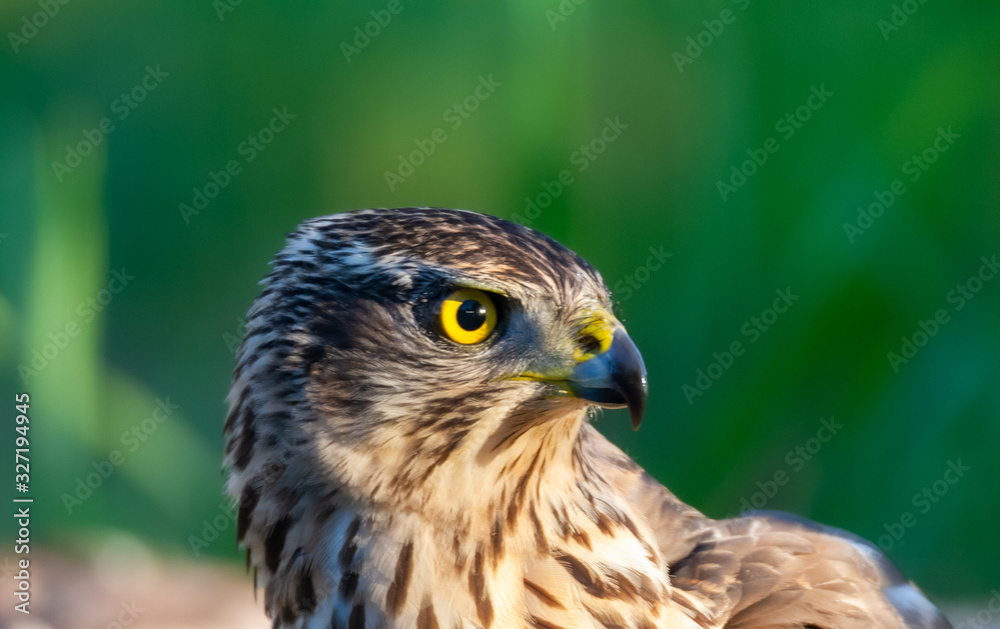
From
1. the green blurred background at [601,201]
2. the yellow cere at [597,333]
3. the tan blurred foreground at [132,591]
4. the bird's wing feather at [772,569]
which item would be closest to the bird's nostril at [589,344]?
the yellow cere at [597,333]

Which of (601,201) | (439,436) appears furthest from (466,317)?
(601,201)

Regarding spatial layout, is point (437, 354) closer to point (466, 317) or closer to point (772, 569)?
point (466, 317)

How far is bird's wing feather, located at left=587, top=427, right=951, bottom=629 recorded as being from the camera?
178 centimetres

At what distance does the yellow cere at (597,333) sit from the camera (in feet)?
4.91

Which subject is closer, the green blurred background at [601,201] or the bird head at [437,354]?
the bird head at [437,354]

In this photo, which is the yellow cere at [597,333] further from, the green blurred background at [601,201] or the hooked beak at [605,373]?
the green blurred background at [601,201]

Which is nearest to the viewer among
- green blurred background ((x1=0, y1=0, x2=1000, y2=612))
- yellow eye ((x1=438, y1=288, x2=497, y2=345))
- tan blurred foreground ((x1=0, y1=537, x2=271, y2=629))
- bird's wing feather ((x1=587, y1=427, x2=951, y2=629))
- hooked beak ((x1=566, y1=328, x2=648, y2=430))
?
hooked beak ((x1=566, y1=328, x2=648, y2=430))

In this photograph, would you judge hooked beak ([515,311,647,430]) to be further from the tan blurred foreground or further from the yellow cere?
the tan blurred foreground

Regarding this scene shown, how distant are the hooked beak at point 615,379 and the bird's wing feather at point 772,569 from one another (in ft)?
1.70

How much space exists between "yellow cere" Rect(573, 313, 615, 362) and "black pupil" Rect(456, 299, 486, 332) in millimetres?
168

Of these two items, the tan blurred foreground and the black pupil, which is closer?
the black pupil

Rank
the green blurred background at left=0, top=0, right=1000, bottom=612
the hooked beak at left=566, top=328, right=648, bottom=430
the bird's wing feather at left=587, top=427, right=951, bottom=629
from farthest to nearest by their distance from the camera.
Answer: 1. the green blurred background at left=0, top=0, right=1000, bottom=612
2. the bird's wing feather at left=587, top=427, right=951, bottom=629
3. the hooked beak at left=566, top=328, right=648, bottom=430

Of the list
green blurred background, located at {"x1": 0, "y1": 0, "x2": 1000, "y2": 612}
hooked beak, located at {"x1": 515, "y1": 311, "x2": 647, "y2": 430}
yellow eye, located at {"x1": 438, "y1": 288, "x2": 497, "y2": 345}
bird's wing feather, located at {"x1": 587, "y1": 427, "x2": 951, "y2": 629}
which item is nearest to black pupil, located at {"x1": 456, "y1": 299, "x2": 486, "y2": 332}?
yellow eye, located at {"x1": 438, "y1": 288, "x2": 497, "y2": 345}

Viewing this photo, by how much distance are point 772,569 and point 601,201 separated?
1.93 metres
